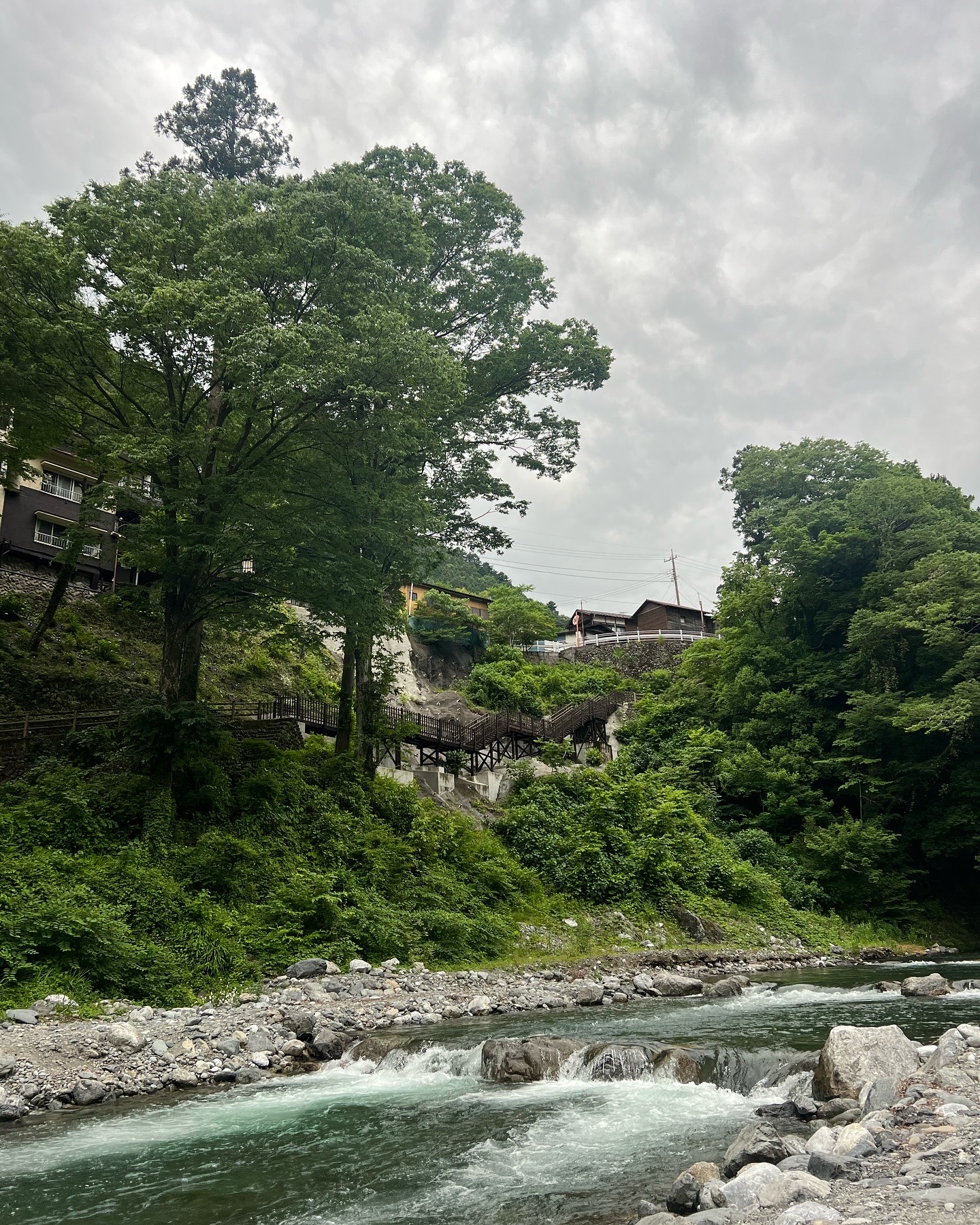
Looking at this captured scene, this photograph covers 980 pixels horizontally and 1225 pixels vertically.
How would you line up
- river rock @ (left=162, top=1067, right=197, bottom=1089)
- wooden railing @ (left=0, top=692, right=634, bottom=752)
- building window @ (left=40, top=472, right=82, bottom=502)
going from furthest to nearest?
1. building window @ (left=40, top=472, right=82, bottom=502)
2. wooden railing @ (left=0, top=692, right=634, bottom=752)
3. river rock @ (left=162, top=1067, right=197, bottom=1089)

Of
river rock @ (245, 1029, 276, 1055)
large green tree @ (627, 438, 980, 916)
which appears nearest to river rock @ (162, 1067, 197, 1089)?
river rock @ (245, 1029, 276, 1055)

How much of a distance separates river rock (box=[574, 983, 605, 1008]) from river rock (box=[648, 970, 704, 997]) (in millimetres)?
1410

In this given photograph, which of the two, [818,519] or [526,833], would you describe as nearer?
[526,833]

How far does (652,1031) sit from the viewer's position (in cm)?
1220

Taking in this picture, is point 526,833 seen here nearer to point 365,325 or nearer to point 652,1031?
point 652,1031

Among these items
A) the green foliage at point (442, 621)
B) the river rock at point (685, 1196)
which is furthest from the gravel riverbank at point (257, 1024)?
the green foliage at point (442, 621)

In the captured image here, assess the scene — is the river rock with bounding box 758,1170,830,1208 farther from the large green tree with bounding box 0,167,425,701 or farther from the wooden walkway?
the wooden walkway

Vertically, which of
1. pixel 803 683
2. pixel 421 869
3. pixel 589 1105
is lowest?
pixel 589 1105

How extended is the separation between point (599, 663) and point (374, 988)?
3441cm

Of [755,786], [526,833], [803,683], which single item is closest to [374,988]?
[526,833]

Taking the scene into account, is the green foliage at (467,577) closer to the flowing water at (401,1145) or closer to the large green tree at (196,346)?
the large green tree at (196,346)

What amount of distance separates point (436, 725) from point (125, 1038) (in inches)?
755

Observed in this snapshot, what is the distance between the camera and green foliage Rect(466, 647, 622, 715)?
40.4 metres

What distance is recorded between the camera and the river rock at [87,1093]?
9.13m
